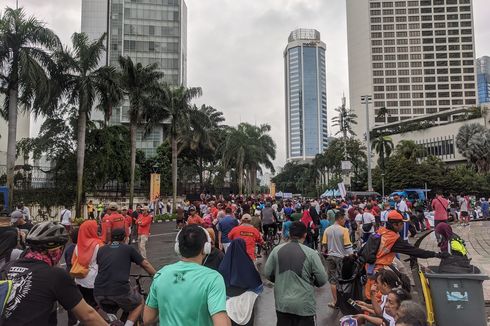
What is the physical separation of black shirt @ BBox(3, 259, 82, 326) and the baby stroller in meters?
4.07

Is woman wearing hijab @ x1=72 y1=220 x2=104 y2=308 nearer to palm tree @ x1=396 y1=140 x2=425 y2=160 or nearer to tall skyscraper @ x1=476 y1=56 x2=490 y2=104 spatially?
palm tree @ x1=396 y1=140 x2=425 y2=160

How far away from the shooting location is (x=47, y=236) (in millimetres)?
2809

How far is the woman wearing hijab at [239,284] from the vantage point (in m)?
4.29

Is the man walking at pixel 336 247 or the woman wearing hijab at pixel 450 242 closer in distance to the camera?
the woman wearing hijab at pixel 450 242

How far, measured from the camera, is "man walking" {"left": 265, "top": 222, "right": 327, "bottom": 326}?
161 inches

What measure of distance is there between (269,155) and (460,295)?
4931cm

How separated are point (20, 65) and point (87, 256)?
2129cm

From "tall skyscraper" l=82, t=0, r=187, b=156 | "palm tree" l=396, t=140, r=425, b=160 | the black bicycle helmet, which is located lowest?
the black bicycle helmet

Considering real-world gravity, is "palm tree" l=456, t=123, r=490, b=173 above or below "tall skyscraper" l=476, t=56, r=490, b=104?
below

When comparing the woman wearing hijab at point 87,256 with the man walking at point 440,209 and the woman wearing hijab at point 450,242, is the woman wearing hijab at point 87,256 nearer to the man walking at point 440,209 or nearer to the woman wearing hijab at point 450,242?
the woman wearing hijab at point 450,242

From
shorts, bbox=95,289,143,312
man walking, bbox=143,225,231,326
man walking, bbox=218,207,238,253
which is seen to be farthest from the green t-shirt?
man walking, bbox=218,207,238,253

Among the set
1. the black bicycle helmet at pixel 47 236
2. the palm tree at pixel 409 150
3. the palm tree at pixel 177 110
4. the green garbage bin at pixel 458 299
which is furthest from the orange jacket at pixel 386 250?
the palm tree at pixel 409 150

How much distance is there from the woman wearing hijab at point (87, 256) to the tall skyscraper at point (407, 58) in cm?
11369

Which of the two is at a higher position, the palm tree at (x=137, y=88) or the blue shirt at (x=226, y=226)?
the palm tree at (x=137, y=88)
